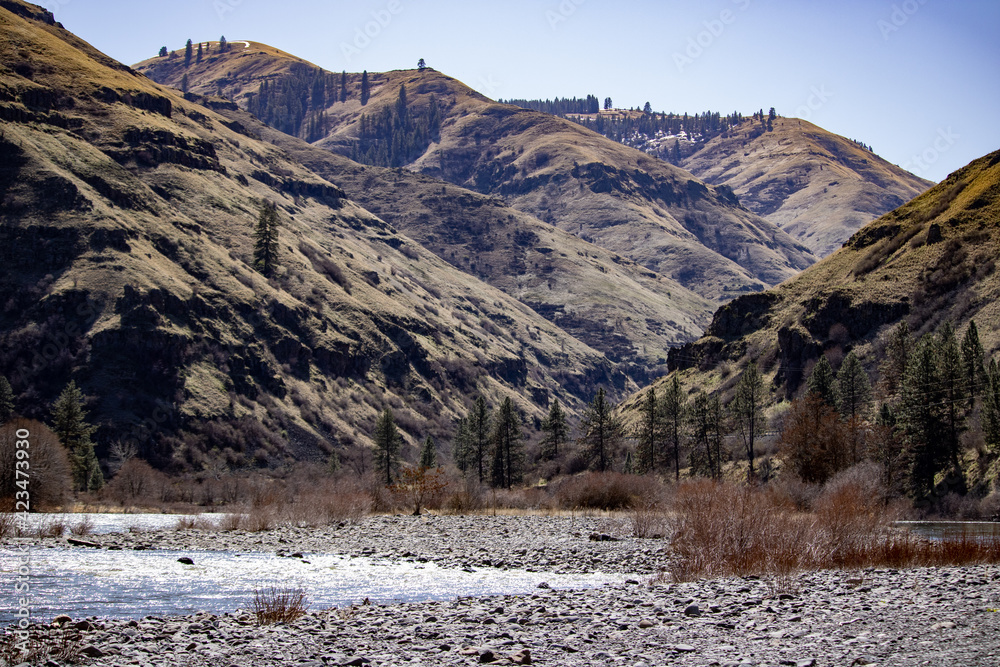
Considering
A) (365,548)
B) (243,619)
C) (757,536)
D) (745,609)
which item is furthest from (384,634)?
(365,548)

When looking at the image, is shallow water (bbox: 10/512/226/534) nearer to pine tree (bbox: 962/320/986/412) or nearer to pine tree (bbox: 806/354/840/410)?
pine tree (bbox: 806/354/840/410)

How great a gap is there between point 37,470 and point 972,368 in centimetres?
7716

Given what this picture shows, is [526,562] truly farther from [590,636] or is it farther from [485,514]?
[485,514]

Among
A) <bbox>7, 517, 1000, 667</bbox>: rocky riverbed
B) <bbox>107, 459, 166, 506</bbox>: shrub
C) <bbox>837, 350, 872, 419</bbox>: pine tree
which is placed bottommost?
<bbox>107, 459, 166, 506</bbox>: shrub

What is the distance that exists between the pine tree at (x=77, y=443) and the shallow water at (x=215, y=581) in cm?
4841

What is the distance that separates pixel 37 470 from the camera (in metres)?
58.7

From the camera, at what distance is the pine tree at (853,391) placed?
260 ft

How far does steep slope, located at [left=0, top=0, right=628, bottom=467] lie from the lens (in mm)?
119062

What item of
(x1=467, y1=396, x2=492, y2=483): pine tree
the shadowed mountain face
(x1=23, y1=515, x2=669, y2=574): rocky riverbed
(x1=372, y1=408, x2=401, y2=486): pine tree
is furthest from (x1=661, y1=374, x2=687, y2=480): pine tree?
(x1=372, y1=408, x2=401, y2=486): pine tree

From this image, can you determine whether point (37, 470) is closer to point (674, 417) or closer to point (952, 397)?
point (674, 417)

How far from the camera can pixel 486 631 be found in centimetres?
1877

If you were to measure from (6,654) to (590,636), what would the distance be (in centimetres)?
1208

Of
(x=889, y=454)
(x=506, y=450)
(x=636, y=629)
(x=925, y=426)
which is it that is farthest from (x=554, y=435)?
(x=636, y=629)

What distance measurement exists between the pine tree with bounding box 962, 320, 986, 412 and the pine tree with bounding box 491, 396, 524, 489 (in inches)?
1931
